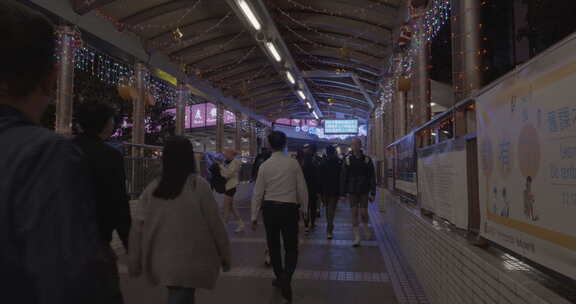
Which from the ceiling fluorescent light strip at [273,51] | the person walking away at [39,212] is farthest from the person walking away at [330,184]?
the person walking away at [39,212]

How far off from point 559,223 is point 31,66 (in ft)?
6.13

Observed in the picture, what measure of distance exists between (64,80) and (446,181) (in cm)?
814

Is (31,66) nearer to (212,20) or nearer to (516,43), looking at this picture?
(516,43)

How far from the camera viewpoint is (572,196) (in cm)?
146

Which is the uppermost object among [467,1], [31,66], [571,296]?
[467,1]

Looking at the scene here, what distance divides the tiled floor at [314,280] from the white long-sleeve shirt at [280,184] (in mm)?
910

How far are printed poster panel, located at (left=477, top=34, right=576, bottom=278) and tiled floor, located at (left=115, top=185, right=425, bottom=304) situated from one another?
7.27 feet

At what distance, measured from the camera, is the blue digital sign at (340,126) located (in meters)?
25.1

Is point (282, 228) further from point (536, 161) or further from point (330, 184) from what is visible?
point (330, 184)

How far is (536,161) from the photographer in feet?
5.70

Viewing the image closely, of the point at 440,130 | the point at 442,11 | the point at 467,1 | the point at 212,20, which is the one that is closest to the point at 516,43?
the point at 442,11

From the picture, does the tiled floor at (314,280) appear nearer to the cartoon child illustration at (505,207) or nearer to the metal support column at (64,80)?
the cartoon child illustration at (505,207)

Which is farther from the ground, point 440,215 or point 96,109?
point 96,109

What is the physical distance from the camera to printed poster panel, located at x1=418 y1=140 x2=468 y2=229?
2.95 m
